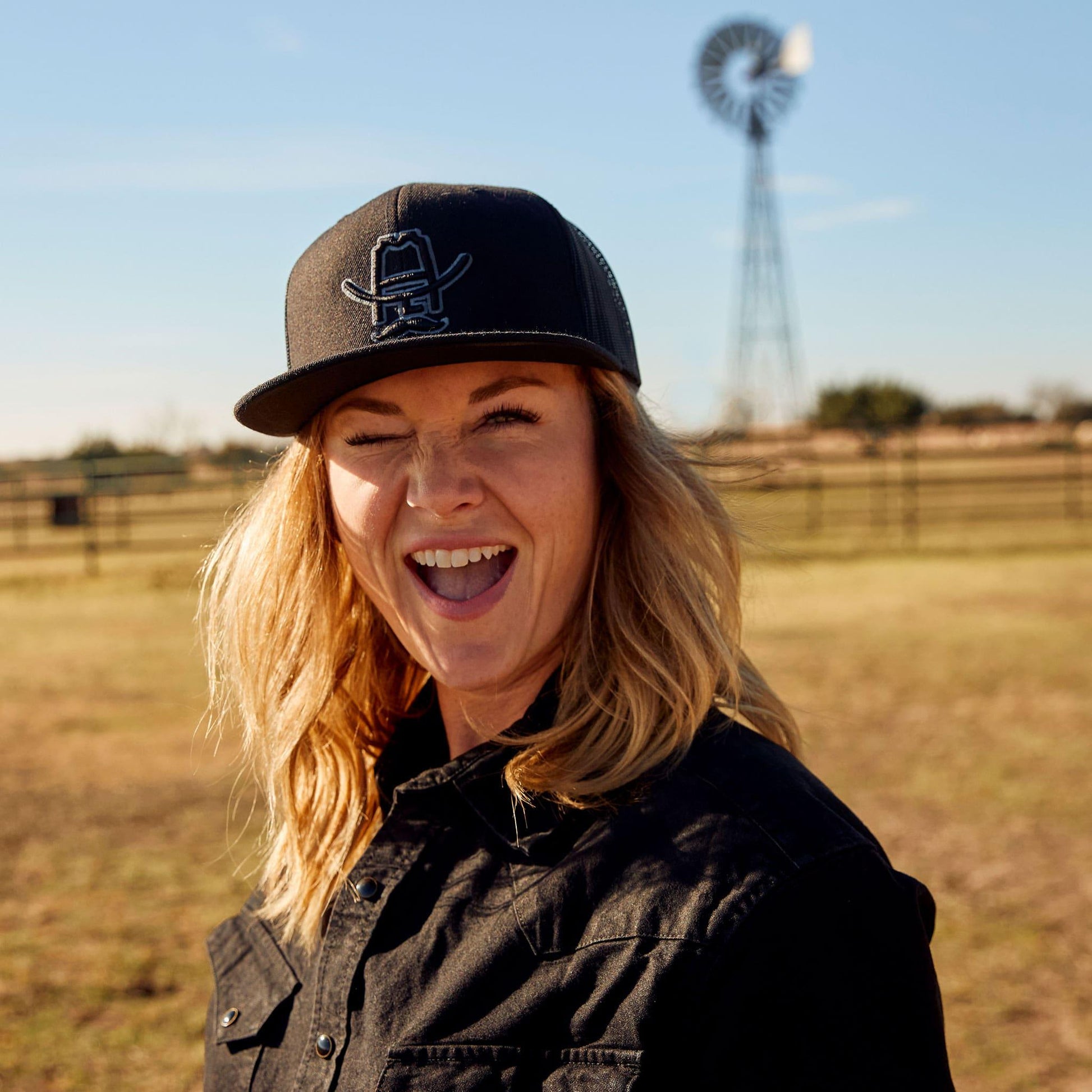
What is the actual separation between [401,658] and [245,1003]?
22.1 inches

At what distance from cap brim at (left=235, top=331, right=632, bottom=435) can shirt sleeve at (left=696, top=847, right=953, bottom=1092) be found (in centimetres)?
63

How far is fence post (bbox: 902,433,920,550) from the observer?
16656mm

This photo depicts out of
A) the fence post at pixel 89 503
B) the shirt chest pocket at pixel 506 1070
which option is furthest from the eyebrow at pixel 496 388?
the fence post at pixel 89 503

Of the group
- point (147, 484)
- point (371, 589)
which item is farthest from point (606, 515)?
point (147, 484)

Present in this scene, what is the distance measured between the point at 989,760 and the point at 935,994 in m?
4.89

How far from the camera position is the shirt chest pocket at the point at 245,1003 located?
4.76ft

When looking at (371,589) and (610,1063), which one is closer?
(610,1063)

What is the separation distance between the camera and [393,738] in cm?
166

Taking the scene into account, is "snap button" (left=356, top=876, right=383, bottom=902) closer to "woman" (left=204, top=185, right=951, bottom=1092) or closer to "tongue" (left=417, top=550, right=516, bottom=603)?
"woman" (left=204, top=185, right=951, bottom=1092)

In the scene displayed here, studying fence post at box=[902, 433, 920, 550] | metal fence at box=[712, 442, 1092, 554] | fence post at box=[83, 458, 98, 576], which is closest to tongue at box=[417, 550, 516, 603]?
metal fence at box=[712, 442, 1092, 554]

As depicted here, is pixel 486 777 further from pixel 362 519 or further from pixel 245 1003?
pixel 245 1003

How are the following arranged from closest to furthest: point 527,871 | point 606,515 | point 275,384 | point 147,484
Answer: point 527,871 → point 275,384 → point 606,515 → point 147,484

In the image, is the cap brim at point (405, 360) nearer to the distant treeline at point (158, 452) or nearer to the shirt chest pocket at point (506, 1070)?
the shirt chest pocket at point (506, 1070)

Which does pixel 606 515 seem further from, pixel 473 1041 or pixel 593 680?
pixel 473 1041
